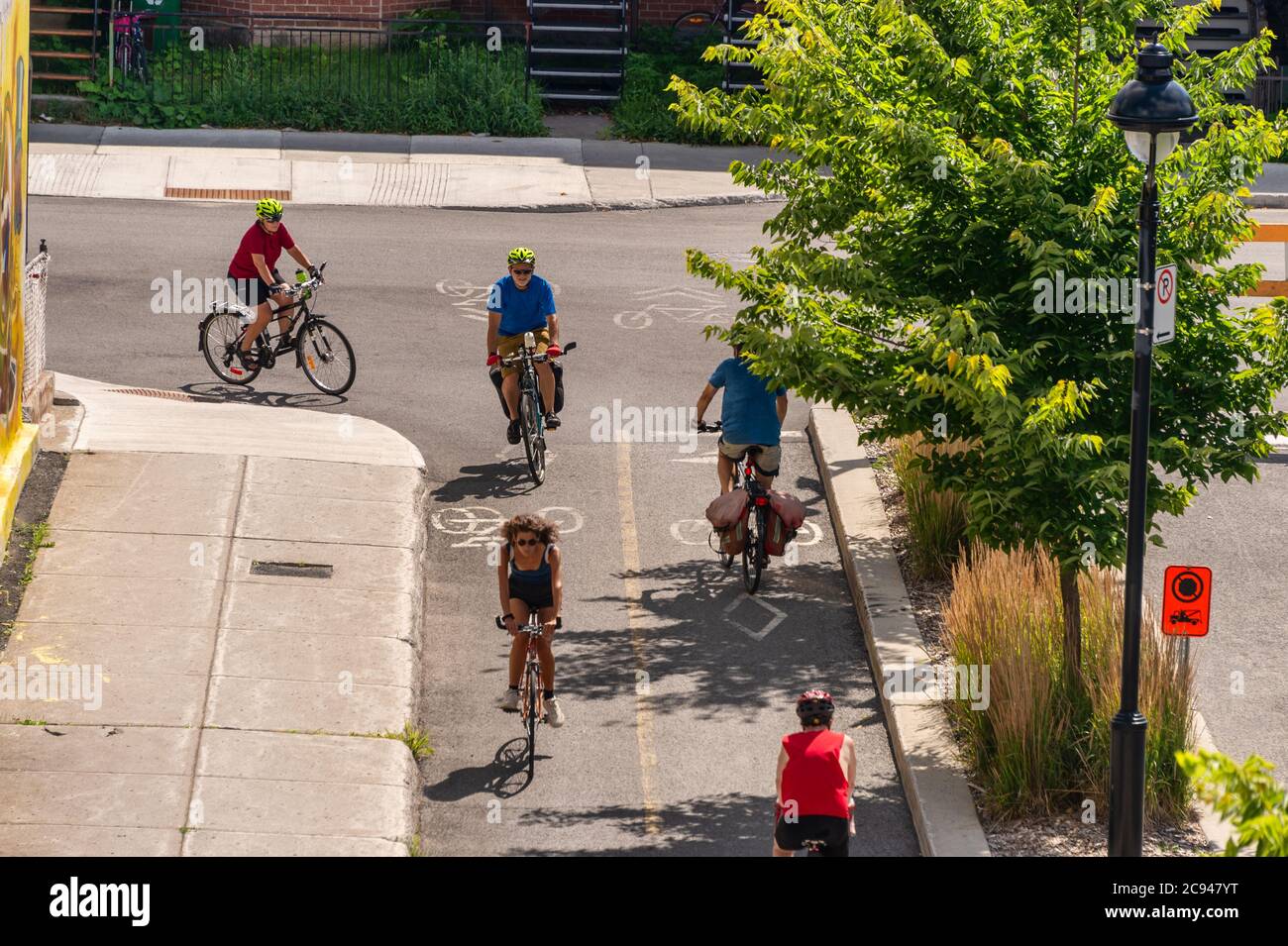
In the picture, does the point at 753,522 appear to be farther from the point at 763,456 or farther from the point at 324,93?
the point at 324,93

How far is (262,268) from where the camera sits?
58.7 ft

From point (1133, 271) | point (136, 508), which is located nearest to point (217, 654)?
point (136, 508)

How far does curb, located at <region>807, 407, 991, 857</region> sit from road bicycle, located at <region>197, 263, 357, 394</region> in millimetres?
4756

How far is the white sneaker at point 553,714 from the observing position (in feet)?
40.0

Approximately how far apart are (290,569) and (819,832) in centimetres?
585

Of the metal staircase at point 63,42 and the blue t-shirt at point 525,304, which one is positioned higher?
the metal staircase at point 63,42

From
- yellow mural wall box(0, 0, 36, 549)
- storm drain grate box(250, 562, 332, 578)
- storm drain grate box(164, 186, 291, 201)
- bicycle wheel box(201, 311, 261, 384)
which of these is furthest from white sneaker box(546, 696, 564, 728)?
storm drain grate box(164, 186, 291, 201)

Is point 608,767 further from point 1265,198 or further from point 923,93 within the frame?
point 1265,198

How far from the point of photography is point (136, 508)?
14.5 metres

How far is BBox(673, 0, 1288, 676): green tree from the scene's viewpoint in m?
11.0

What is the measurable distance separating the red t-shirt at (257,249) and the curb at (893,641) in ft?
18.1
